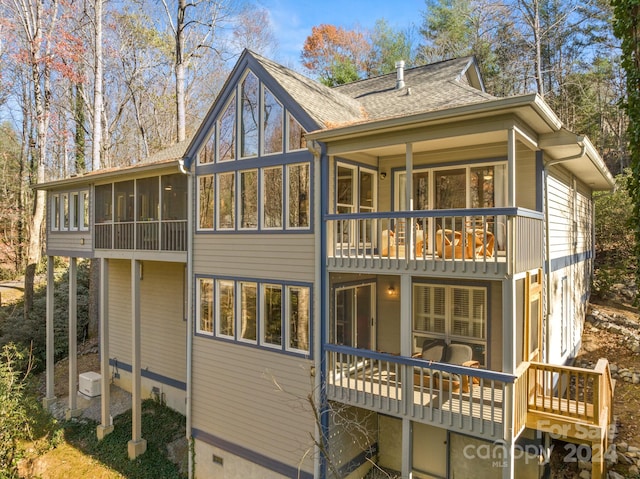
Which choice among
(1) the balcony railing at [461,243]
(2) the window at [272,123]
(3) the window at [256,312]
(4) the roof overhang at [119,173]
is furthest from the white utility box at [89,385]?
(1) the balcony railing at [461,243]

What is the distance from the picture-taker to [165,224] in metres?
11.3

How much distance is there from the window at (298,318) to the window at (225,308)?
1.75 m

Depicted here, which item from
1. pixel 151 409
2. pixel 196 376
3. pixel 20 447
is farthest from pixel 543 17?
pixel 20 447

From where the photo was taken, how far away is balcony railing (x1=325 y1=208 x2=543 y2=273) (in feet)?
20.4

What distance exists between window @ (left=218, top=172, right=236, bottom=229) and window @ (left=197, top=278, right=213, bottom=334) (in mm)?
1516

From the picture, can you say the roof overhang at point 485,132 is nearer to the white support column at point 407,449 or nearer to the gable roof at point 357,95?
the gable roof at point 357,95

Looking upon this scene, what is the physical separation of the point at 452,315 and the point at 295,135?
5.04 metres

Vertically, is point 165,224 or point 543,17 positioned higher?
point 543,17

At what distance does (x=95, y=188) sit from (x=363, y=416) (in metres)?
10.6

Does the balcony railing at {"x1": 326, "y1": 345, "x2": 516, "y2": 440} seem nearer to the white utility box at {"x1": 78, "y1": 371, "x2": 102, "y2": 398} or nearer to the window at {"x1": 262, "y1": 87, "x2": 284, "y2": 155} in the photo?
the window at {"x1": 262, "y1": 87, "x2": 284, "y2": 155}

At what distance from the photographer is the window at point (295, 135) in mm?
8742

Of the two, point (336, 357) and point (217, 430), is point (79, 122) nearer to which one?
point (217, 430)

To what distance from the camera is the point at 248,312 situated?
31.6ft

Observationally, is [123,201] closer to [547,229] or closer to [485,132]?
[485,132]
